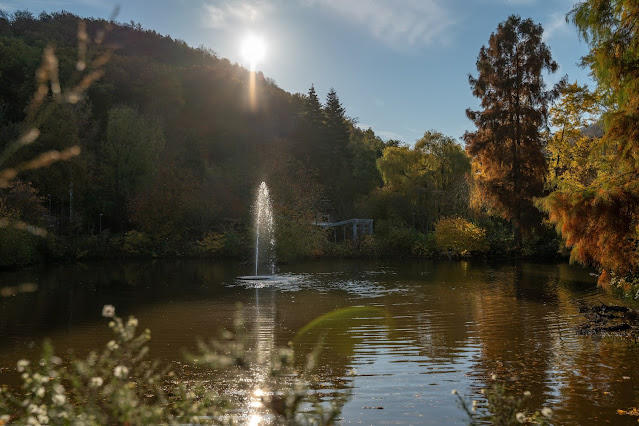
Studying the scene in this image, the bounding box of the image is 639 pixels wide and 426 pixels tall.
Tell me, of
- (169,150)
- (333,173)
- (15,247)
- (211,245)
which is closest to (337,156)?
(333,173)

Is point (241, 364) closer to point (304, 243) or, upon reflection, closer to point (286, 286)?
point (286, 286)

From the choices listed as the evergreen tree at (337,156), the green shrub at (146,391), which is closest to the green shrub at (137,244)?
the evergreen tree at (337,156)

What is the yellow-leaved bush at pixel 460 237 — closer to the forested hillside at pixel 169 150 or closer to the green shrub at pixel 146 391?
the forested hillside at pixel 169 150

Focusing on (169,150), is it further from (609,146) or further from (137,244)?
(609,146)

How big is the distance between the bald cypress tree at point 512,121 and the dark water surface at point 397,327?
20.4 ft

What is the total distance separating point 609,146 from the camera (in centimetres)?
862

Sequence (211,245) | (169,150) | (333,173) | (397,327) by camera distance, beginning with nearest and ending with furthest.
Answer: (397,327)
(211,245)
(169,150)
(333,173)

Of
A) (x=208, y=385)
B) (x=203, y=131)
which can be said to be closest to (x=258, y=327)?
(x=208, y=385)

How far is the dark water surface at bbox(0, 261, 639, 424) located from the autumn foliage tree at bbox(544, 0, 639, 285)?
5.40 feet

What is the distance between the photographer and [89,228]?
37.8 metres

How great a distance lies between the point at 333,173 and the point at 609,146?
42.8m

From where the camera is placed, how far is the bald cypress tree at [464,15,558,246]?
93.2ft

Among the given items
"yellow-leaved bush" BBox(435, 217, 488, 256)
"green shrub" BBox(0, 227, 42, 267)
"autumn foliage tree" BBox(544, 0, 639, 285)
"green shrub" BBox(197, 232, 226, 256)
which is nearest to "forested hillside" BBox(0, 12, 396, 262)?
"green shrub" BBox(197, 232, 226, 256)

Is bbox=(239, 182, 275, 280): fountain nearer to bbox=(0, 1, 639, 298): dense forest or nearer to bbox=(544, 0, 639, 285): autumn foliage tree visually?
bbox=(0, 1, 639, 298): dense forest
